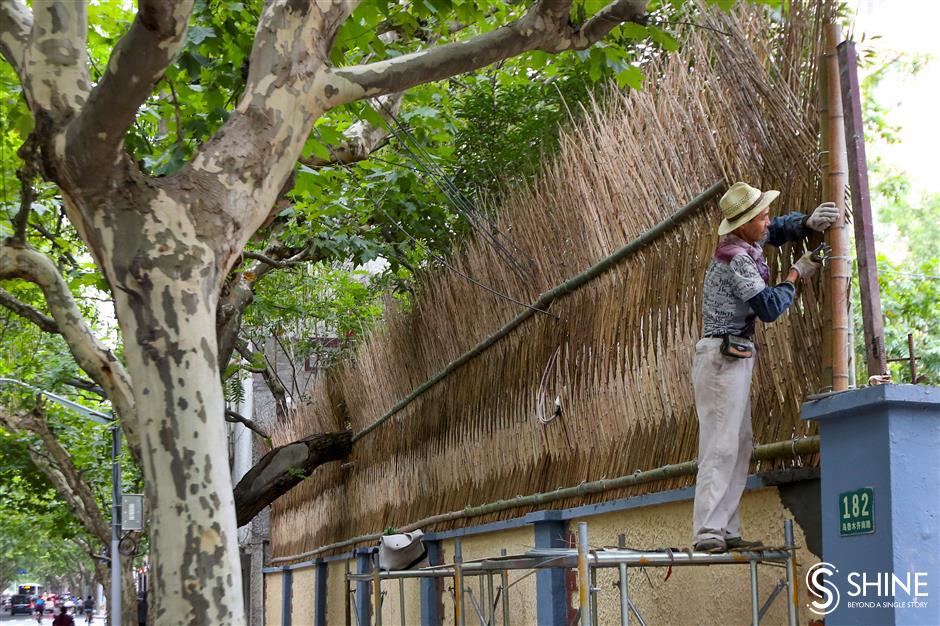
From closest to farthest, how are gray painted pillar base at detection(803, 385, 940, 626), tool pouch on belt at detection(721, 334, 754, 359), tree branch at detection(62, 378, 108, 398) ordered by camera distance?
gray painted pillar base at detection(803, 385, 940, 626)
tool pouch on belt at detection(721, 334, 754, 359)
tree branch at detection(62, 378, 108, 398)

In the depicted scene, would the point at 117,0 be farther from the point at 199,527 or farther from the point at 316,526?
the point at 316,526

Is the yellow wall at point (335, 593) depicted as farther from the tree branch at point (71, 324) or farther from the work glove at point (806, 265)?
the work glove at point (806, 265)

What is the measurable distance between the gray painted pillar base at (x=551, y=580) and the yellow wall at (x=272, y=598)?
491 inches

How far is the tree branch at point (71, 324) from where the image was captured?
9078 millimetres

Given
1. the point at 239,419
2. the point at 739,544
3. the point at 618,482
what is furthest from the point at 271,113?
the point at 239,419

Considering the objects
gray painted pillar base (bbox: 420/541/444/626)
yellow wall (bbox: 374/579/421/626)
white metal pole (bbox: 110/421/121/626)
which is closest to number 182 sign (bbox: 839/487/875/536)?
gray painted pillar base (bbox: 420/541/444/626)

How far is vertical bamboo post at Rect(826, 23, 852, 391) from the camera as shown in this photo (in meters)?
4.66

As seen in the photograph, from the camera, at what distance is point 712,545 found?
477 centimetres

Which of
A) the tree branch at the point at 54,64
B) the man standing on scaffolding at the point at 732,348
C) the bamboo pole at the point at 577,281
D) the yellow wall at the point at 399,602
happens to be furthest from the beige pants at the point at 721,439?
the yellow wall at the point at 399,602

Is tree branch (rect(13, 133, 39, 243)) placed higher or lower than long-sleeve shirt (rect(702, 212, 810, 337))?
higher

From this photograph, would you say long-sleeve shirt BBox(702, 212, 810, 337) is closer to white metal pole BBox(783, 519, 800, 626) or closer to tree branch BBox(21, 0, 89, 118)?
white metal pole BBox(783, 519, 800, 626)

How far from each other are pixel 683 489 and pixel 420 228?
6.49m

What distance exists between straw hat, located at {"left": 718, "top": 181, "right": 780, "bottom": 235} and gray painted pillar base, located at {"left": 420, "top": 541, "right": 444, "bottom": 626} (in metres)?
5.82

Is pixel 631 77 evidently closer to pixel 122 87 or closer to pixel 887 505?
pixel 122 87
